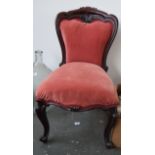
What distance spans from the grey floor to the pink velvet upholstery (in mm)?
363

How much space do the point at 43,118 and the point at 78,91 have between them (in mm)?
303

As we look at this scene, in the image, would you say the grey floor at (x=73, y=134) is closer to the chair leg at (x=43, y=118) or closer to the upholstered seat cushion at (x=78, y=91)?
the chair leg at (x=43, y=118)

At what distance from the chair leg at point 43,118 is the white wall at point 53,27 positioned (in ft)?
1.10

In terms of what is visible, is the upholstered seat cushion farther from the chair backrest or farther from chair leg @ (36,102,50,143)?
the chair backrest

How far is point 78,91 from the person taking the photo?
113 centimetres

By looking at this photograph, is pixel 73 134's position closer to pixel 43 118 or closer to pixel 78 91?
pixel 43 118

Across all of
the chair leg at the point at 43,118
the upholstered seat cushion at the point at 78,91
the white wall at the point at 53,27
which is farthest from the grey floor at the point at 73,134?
the white wall at the point at 53,27

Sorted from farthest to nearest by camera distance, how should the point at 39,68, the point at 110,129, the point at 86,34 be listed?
1. the point at 86,34
2. the point at 39,68
3. the point at 110,129

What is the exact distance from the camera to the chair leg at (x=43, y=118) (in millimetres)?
1250

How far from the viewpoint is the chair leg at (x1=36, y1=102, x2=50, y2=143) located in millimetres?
1250

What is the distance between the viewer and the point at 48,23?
1.53 metres

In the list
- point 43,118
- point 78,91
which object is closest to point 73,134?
point 43,118
